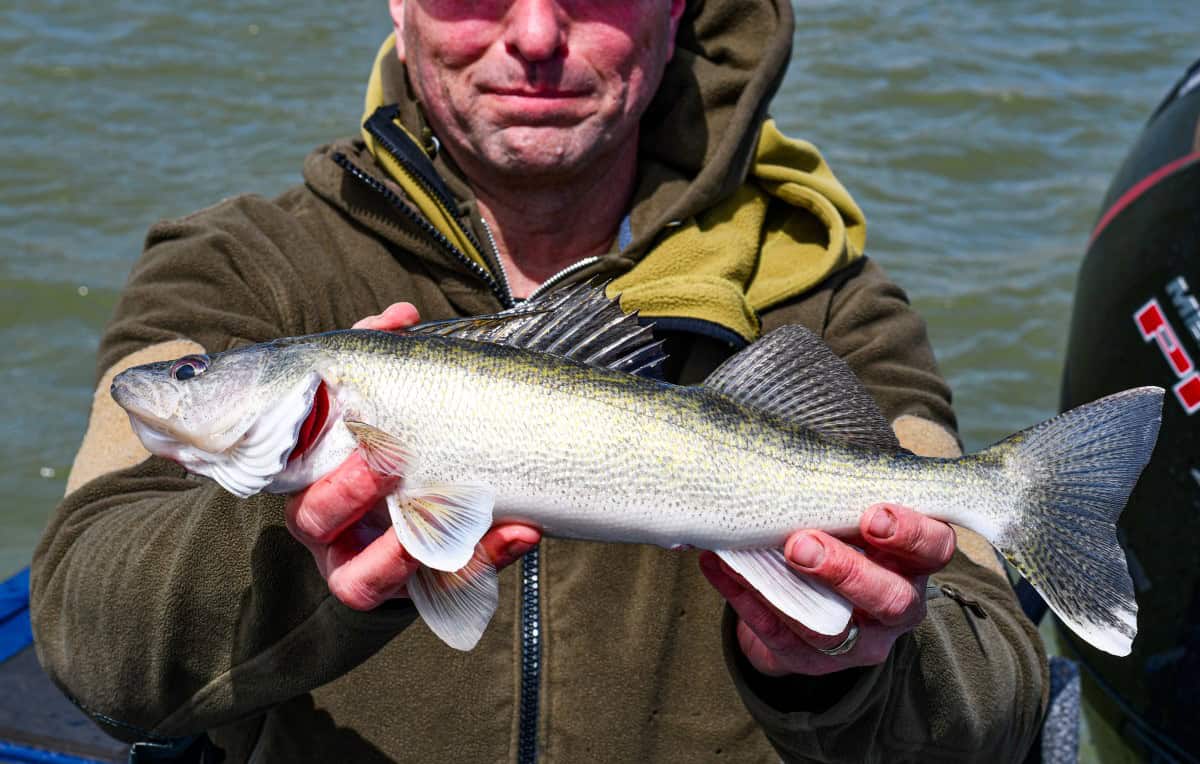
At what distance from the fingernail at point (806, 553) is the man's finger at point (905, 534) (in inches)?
3.8

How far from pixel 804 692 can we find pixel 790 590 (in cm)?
41

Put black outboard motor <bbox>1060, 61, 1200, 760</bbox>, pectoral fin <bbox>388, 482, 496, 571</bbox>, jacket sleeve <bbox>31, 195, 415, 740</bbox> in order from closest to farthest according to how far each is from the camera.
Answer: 1. pectoral fin <bbox>388, 482, 496, 571</bbox>
2. jacket sleeve <bbox>31, 195, 415, 740</bbox>
3. black outboard motor <bbox>1060, 61, 1200, 760</bbox>

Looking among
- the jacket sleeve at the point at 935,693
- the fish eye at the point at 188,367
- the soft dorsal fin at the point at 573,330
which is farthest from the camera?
the jacket sleeve at the point at 935,693

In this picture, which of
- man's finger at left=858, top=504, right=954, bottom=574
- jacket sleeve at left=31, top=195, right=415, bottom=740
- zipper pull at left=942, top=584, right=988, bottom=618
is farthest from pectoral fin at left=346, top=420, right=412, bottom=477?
zipper pull at left=942, top=584, right=988, bottom=618

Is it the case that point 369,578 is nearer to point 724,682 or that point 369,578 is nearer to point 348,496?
point 348,496

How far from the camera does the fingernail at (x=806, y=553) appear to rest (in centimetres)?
241

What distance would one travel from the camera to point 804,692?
2.76 metres

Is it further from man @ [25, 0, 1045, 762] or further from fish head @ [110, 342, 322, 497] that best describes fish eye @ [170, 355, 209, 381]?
man @ [25, 0, 1045, 762]

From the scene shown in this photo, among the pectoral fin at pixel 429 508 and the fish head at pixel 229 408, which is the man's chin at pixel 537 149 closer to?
the fish head at pixel 229 408

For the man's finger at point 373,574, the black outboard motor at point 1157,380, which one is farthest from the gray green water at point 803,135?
the man's finger at point 373,574

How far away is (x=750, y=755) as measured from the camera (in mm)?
3309

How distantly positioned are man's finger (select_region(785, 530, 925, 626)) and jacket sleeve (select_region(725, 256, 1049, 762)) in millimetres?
256

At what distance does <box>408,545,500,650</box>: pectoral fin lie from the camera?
7.86 feet

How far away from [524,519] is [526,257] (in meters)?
1.36
